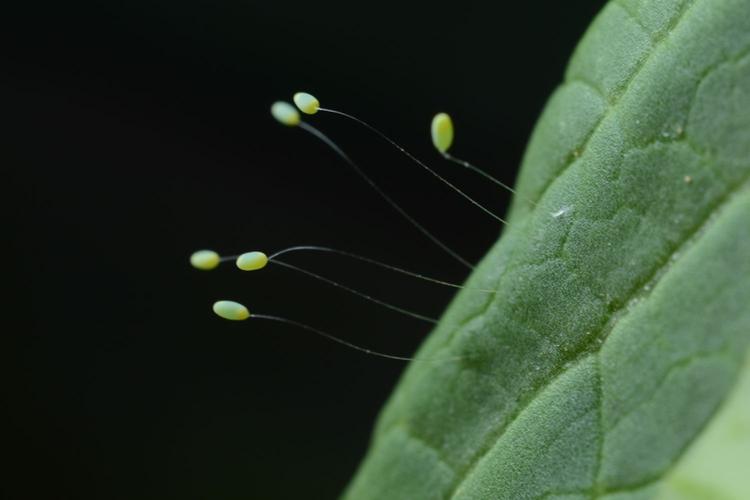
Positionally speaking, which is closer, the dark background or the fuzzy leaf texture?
the fuzzy leaf texture

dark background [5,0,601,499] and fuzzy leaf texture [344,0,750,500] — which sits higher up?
dark background [5,0,601,499]

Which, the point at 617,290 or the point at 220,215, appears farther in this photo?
the point at 220,215

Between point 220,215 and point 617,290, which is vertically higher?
A: point 220,215

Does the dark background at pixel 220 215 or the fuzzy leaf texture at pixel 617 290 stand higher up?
the dark background at pixel 220 215

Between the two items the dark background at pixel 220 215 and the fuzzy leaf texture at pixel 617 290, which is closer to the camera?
the fuzzy leaf texture at pixel 617 290
